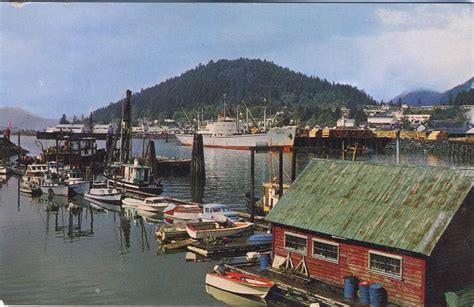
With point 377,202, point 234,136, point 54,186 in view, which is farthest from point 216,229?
point 234,136

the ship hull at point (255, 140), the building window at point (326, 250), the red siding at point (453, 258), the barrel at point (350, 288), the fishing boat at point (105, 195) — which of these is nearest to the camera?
the red siding at point (453, 258)

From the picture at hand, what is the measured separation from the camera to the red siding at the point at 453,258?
8359 millimetres

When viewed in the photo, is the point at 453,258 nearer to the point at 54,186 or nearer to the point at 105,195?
the point at 105,195

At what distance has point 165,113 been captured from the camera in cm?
7031

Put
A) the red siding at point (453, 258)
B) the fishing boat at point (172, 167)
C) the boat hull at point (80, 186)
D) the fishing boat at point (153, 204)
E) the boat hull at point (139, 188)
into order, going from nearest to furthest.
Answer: the red siding at point (453, 258) < the fishing boat at point (153, 204) < the boat hull at point (80, 186) < the boat hull at point (139, 188) < the fishing boat at point (172, 167)

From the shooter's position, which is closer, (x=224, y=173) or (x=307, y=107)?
(x=224, y=173)

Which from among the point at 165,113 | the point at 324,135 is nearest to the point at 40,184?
the point at 324,135

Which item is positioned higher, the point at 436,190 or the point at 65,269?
the point at 436,190

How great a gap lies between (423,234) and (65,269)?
868 centimetres

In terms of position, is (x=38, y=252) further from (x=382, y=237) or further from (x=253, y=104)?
(x=253, y=104)

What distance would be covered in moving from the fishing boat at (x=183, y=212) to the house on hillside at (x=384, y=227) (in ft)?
30.8

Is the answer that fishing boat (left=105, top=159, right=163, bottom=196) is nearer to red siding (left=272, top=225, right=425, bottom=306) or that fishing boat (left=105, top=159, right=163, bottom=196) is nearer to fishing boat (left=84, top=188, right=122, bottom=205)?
fishing boat (left=84, top=188, right=122, bottom=205)

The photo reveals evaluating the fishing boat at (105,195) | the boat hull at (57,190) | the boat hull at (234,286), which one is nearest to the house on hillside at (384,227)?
the boat hull at (234,286)

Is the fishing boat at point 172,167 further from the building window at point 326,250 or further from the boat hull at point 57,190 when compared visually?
the building window at point 326,250
